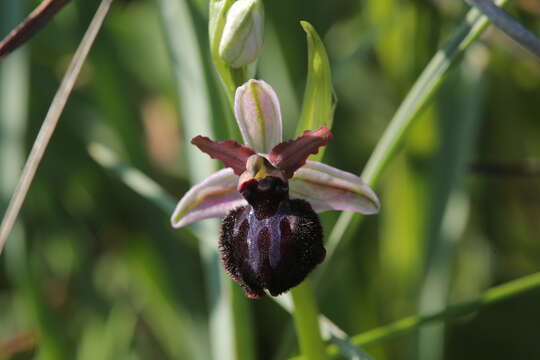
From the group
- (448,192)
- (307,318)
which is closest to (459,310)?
(307,318)

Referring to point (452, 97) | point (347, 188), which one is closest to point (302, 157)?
point (347, 188)

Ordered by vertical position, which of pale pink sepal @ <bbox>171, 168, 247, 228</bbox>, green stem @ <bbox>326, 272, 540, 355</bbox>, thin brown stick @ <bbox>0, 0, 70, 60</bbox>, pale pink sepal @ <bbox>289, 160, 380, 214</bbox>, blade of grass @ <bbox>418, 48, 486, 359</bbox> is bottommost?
blade of grass @ <bbox>418, 48, 486, 359</bbox>

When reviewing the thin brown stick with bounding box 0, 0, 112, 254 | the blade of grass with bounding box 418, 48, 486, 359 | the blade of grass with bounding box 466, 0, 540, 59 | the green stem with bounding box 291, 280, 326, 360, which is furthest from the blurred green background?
the blade of grass with bounding box 466, 0, 540, 59

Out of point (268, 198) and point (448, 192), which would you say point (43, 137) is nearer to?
point (268, 198)

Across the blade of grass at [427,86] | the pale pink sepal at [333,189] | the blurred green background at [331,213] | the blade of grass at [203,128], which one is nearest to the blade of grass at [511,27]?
the blade of grass at [427,86]

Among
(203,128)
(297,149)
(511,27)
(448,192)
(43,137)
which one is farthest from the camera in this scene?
(448,192)

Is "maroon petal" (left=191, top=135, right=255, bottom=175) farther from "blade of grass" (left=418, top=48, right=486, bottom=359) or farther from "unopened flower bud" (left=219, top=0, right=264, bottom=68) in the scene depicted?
"blade of grass" (left=418, top=48, right=486, bottom=359)

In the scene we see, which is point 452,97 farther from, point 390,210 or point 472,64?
point 390,210
